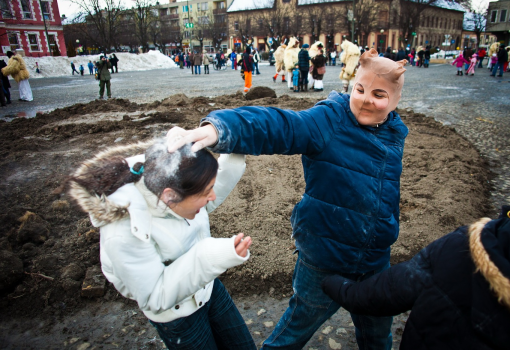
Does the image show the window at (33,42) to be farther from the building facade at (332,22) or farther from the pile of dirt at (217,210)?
the pile of dirt at (217,210)

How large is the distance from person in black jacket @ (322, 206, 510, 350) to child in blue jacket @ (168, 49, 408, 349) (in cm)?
39

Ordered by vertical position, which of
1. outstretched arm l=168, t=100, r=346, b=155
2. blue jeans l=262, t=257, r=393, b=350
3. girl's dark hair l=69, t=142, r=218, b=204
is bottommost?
blue jeans l=262, t=257, r=393, b=350

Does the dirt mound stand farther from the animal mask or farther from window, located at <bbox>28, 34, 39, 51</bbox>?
window, located at <bbox>28, 34, 39, 51</bbox>

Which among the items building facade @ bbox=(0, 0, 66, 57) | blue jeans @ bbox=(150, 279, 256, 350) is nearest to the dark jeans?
blue jeans @ bbox=(150, 279, 256, 350)

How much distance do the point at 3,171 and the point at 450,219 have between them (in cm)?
638

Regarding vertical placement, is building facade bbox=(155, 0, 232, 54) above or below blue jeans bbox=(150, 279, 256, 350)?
above

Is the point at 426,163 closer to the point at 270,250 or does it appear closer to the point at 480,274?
the point at 270,250

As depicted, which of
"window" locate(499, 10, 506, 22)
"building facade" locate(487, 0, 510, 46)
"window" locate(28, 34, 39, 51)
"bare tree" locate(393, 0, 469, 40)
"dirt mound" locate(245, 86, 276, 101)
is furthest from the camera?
"window" locate(499, 10, 506, 22)

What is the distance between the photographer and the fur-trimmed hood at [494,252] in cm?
96

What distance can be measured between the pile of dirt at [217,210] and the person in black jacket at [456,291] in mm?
1289

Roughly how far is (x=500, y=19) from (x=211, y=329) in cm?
6948

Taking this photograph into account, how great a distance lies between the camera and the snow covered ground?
100 feet

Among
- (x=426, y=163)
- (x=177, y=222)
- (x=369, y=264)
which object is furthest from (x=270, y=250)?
(x=426, y=163)

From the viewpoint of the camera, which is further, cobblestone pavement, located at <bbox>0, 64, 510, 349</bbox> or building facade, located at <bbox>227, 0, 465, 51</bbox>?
building facade, located at <bbox>227, 0, 465, 51</bbox>
